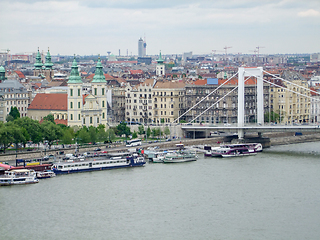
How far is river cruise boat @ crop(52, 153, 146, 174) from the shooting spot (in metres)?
38.3

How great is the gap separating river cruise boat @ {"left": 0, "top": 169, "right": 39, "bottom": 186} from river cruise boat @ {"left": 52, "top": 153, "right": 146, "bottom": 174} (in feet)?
7.25

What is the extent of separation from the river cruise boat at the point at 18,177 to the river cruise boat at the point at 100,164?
2.21 meters

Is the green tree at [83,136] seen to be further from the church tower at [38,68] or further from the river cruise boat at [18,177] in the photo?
the church tower at [38,68]

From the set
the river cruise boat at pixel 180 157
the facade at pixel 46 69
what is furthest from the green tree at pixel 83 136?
the facade at pixel 46 69

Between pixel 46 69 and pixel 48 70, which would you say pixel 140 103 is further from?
pixel 46 69

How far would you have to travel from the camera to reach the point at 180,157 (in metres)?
43.0

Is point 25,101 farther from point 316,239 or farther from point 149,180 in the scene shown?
point 316,239

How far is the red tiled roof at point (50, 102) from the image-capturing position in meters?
54.1

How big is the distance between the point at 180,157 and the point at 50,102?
51.3 ft

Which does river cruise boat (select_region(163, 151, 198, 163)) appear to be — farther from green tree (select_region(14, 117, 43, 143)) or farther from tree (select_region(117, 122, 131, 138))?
tree (select_region(117, 122, 131, 138))

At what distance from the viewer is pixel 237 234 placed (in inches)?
1035

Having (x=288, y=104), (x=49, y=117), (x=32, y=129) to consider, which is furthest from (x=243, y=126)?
(x=32, y=129)

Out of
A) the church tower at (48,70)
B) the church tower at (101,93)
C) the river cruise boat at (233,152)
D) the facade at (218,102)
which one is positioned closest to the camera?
the river cruise boat at (233,152)

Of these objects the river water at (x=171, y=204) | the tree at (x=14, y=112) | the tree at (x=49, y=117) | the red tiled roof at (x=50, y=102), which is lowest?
the river water at (x=171, y=204)
